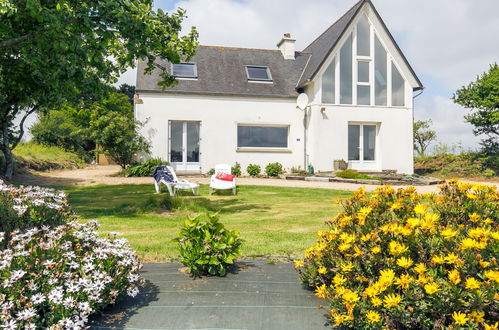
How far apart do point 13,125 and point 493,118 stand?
22.3 metres

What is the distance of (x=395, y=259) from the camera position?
2498mm

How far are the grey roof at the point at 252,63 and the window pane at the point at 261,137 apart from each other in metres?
1.72

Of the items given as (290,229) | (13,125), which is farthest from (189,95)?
(290,229)

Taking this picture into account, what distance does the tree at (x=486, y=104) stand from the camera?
60.0 feet

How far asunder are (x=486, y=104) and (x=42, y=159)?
23.2 metres

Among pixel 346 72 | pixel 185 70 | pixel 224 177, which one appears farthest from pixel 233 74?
pixel 224 177

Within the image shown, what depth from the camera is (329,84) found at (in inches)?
739

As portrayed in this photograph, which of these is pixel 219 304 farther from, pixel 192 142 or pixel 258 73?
pixel 258 73

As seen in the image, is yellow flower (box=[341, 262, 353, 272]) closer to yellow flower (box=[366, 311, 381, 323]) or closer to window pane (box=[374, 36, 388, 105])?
yellow flower (box=[366, 311, 381, 323])

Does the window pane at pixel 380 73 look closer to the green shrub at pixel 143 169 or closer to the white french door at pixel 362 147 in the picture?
the white french door at pixel 362 147

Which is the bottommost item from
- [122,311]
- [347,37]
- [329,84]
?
[122,311]

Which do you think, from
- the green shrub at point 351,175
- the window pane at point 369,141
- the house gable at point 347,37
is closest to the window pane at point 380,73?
the house gable at point 347,37

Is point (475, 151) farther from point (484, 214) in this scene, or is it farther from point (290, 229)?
point (484, 214)

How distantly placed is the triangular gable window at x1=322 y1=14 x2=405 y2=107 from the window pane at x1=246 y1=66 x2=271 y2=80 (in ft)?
10.5
